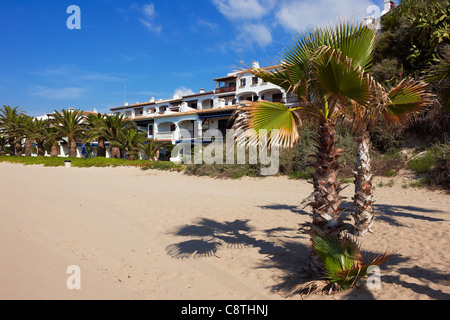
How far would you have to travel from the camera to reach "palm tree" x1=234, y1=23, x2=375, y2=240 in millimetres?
3531

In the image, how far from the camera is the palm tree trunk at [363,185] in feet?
19.3

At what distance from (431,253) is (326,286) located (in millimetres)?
2579

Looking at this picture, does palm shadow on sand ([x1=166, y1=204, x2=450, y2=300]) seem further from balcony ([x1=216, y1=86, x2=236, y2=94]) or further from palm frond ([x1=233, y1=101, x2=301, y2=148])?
balcony ([x1=216, y1=86, x2=236, y2=94])

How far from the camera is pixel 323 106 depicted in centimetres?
390

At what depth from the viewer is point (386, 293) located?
140 inches

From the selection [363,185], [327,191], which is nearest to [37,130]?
[363,185]

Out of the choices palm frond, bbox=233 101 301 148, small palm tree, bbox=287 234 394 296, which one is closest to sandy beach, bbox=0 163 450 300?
small palm tree, bbox=287 234 394 296

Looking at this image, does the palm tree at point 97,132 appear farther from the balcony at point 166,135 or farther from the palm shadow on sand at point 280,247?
the palm shadow on sand at point 280,247

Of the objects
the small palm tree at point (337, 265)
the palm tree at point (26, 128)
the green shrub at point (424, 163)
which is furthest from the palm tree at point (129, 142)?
the small palm tree at point (337, 265)

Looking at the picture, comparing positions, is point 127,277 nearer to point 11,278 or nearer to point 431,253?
point 11,278

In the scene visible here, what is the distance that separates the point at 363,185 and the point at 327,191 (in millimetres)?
2670

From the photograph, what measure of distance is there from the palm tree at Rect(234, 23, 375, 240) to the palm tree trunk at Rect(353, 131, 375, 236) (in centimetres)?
227

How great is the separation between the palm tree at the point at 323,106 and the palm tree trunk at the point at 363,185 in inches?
89.2
